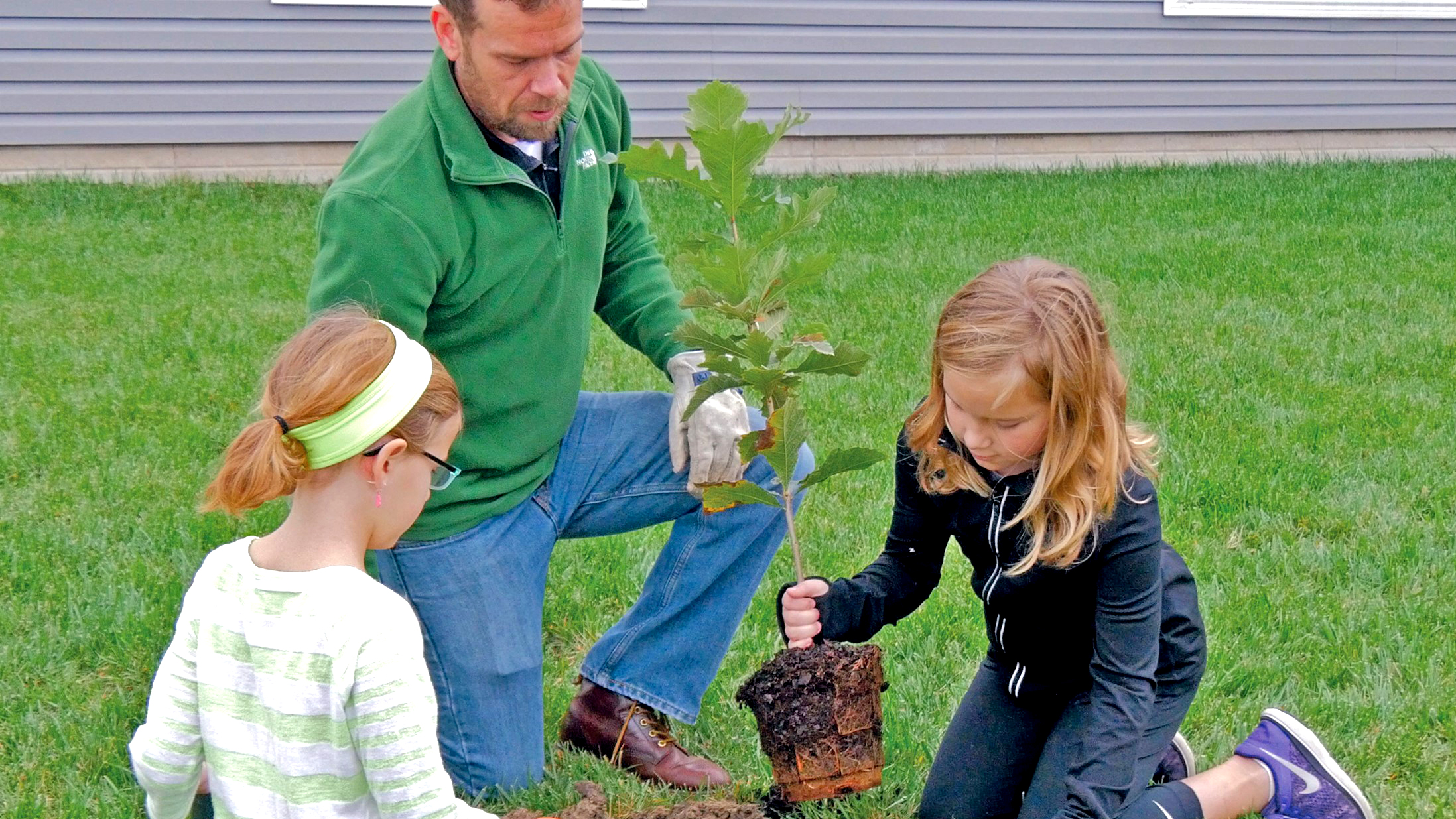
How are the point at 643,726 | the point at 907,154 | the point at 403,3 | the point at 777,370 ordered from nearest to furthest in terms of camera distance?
1. the point at 777,370
2. the point at 643,726
3. the point at 403,3
4. the point at 907,154

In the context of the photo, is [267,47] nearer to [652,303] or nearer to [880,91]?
[880,91]

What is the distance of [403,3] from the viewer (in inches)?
362

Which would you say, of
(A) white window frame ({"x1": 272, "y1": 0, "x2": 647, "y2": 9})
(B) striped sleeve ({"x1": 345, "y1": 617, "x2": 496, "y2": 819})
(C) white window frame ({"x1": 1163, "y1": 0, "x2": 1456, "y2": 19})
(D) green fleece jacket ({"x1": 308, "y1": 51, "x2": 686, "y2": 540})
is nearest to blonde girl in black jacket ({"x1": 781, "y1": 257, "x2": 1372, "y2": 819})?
(D) green fleece jacket ({"x1": 308, "y1": 51, "x2": 686, "y2": 540})

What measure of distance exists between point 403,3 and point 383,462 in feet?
25.9

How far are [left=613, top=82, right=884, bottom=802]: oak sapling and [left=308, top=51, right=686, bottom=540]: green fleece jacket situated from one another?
0.37 meters

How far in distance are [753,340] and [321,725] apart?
1.01 m

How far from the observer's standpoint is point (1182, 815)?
9.04 feet

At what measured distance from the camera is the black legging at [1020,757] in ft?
8.84

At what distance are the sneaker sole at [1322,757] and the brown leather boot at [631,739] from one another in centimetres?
119

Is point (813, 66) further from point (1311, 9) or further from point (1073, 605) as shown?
point (1073, 605)

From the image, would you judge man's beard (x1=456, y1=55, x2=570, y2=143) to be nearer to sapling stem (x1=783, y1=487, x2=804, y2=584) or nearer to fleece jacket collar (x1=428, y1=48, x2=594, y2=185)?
fleece jacket collar (x1=428, y1=48, x2=594, y2=185)

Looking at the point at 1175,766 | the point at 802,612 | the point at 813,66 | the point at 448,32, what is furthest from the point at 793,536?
the point at 813,66

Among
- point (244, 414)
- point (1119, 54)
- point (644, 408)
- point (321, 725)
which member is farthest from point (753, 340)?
point (1119, 54)

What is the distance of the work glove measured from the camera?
9.62ft
